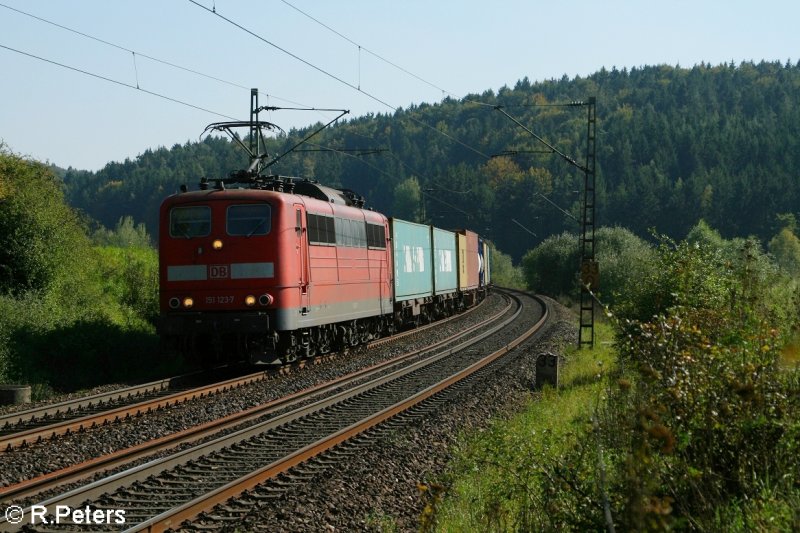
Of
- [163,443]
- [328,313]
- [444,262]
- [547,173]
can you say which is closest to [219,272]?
[328,313]

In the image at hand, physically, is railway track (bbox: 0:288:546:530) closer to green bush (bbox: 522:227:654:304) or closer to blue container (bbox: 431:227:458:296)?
blue container (bbox: 431:227:458:296)

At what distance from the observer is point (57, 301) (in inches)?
851

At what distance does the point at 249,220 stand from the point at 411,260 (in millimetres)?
11587

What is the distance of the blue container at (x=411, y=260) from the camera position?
26.0m

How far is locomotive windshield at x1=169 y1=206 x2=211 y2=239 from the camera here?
1705 centimetres

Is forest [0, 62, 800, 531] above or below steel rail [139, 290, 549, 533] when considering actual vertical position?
above

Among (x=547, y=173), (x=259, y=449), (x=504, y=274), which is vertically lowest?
(x=259, y=449)

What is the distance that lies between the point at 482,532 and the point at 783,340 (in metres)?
2.57

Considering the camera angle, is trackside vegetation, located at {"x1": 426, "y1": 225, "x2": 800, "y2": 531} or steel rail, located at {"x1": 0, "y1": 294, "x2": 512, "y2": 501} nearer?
trackside vegetation, located at {"x1": 426, "y1": 225, "x2": 800, "y2": 531}

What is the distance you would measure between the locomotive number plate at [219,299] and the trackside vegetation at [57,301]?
3.20 m

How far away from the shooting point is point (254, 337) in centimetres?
1722

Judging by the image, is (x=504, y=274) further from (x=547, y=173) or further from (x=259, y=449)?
(x=259, y=449)

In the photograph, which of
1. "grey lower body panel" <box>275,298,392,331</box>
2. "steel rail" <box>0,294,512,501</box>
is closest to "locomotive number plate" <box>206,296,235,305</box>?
"grey lower body panel" <box>275,298,392,331</box>

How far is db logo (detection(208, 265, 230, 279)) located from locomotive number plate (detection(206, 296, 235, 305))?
0.37 meters
